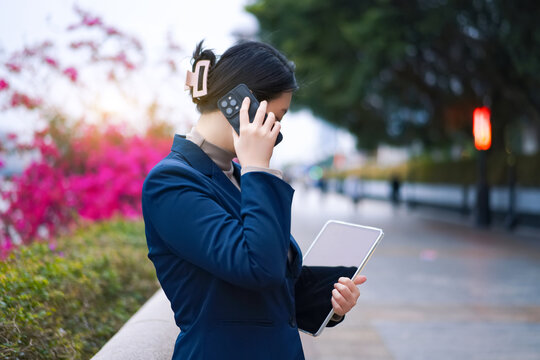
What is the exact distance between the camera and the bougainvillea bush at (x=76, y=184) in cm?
742

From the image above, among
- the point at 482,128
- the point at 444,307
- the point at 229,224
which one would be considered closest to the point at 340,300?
the point at 229,224

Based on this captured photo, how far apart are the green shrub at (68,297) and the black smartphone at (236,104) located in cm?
131

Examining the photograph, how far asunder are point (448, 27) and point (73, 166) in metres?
9.59

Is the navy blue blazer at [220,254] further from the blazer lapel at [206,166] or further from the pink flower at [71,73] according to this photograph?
the pink flower at [71,73]

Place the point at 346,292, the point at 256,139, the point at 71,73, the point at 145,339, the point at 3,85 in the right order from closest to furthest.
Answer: the point at 256,139 → the point at 346,292 → the point at 145,339 → the point at 3,85 → the point at 71,73

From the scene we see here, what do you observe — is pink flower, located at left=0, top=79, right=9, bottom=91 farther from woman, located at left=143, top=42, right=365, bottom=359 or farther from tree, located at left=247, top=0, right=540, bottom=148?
woman, located at left=143, top=42, right=365, bottom=359

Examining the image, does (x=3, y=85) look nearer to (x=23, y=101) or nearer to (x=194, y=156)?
(x=23, y=101)

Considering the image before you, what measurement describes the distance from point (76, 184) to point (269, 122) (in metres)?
6.96

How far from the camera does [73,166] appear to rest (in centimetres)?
864

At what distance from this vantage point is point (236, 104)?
4.99ft

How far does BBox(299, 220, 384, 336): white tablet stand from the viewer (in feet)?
6.16

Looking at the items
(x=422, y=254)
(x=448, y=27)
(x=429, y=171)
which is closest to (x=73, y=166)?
(x=422, y=254)

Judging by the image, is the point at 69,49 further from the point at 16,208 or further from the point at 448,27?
the point at 448,27

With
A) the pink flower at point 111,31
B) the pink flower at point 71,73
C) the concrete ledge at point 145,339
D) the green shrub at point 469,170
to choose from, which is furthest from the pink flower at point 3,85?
the green shrub at point 469,170
